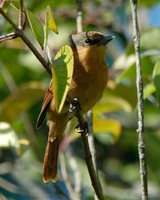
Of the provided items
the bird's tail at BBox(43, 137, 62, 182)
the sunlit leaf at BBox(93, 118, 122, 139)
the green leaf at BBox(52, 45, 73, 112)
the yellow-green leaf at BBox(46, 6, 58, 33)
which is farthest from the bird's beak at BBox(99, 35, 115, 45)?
the green leaf at BBox(52, 45, 73, 112)

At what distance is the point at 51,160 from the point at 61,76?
6.05 feet

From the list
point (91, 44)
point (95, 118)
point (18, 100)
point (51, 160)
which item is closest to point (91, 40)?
point (91, 44)

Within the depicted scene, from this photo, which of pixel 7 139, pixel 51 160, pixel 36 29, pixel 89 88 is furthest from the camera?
pixel 51 160

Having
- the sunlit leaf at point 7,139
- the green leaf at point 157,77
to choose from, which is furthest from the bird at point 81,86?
the green leaf at point 157,77

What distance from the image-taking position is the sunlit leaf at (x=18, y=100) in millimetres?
4277

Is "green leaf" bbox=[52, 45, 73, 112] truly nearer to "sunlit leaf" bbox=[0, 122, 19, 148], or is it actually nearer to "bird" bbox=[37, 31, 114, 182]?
"bird" bbox=[37, 31, 114, 182]

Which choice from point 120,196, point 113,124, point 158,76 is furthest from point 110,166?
point 158,76

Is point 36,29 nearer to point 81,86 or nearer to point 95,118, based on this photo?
point 81,86

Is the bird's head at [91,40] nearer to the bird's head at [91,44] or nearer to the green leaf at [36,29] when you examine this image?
the bird's head at [91,44]

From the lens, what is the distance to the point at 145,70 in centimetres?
371

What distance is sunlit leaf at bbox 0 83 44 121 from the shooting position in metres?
4.28

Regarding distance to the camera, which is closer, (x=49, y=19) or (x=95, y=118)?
(x=49, y=19)

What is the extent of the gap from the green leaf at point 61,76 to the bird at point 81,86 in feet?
3.54

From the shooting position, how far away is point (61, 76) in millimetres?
2334
